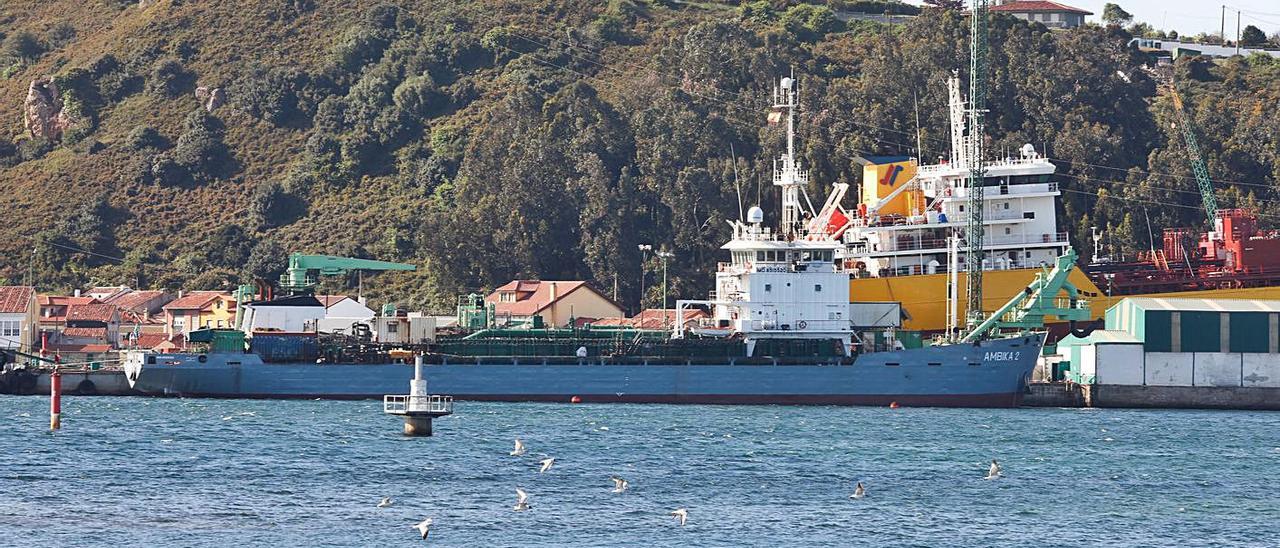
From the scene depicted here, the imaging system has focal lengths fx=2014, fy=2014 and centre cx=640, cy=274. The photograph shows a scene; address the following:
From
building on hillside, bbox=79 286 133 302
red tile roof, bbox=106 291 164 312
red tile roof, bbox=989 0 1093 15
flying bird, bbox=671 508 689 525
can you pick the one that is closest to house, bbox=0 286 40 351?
red tile roof, bbox=106 291 164 312

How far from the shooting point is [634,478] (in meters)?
45.8

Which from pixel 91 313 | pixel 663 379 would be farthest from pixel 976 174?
pixel 91 313

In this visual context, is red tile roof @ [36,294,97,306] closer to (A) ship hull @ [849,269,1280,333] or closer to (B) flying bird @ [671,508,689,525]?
(A) ship hull @ [849,269,1280,333]

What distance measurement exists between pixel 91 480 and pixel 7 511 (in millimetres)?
5316

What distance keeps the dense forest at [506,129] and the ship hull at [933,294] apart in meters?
16.4

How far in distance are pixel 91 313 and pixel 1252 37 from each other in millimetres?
88163

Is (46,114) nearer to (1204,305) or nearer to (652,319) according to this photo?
(652,319)

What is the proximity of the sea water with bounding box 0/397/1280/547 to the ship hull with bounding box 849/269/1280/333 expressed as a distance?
11488 millimetres

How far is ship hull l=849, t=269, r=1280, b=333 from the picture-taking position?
7700 centimetres

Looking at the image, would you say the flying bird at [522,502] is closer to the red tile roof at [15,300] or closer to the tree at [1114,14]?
the red tile roof at [15,300]

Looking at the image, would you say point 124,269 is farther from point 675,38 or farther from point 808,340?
point 808,340

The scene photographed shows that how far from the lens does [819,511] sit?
41.1 m

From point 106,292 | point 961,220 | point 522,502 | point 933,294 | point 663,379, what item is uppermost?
point 961,220

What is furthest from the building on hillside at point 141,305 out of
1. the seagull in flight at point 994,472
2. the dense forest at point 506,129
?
the seagull in flight at point 994,472
